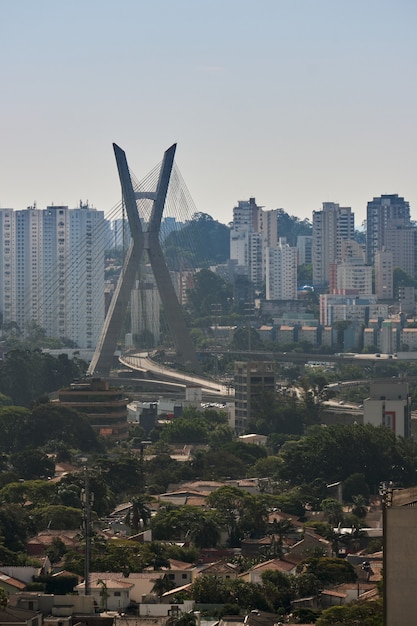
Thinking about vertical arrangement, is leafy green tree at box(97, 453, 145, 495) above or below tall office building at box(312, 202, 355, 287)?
below

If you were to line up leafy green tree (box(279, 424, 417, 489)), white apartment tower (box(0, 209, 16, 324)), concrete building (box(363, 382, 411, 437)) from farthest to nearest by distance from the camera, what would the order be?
white apartment tower (box(0, 209, 16, 324)), concrete building (box(363, 382, 411, 437)), leafy green tree (box(279, 424, 417, 489))

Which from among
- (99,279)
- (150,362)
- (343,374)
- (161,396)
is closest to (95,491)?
(161,396)

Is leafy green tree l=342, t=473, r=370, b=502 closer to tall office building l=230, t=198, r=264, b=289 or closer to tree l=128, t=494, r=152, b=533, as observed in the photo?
tree l=128, t=494, r=152, b=533

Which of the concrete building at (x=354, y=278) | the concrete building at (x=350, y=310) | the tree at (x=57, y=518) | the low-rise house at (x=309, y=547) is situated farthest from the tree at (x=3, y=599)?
the concrete building at (x=354, y=278)

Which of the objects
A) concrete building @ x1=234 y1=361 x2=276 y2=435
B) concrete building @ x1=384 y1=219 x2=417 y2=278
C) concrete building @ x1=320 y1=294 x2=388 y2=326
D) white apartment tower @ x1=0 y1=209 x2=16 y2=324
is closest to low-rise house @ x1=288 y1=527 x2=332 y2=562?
concrete building @ x1=234 y1=361 x2=276 y2=435

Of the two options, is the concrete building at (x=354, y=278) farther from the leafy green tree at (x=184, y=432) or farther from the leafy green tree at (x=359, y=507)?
the leafy green tree at (x=359, y=507)

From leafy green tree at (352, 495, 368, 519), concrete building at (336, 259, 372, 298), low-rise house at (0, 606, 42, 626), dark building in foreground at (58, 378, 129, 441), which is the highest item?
concrete building at (336, 259, 372, 298)

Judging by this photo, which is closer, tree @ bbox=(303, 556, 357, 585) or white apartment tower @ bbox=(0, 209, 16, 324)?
tree @ bbox=(303, 556, 357, 585)

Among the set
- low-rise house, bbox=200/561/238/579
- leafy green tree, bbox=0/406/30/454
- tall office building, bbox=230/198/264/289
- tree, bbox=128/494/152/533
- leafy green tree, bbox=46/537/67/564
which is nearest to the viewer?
low-rise house, bbox=200/561/238/579
